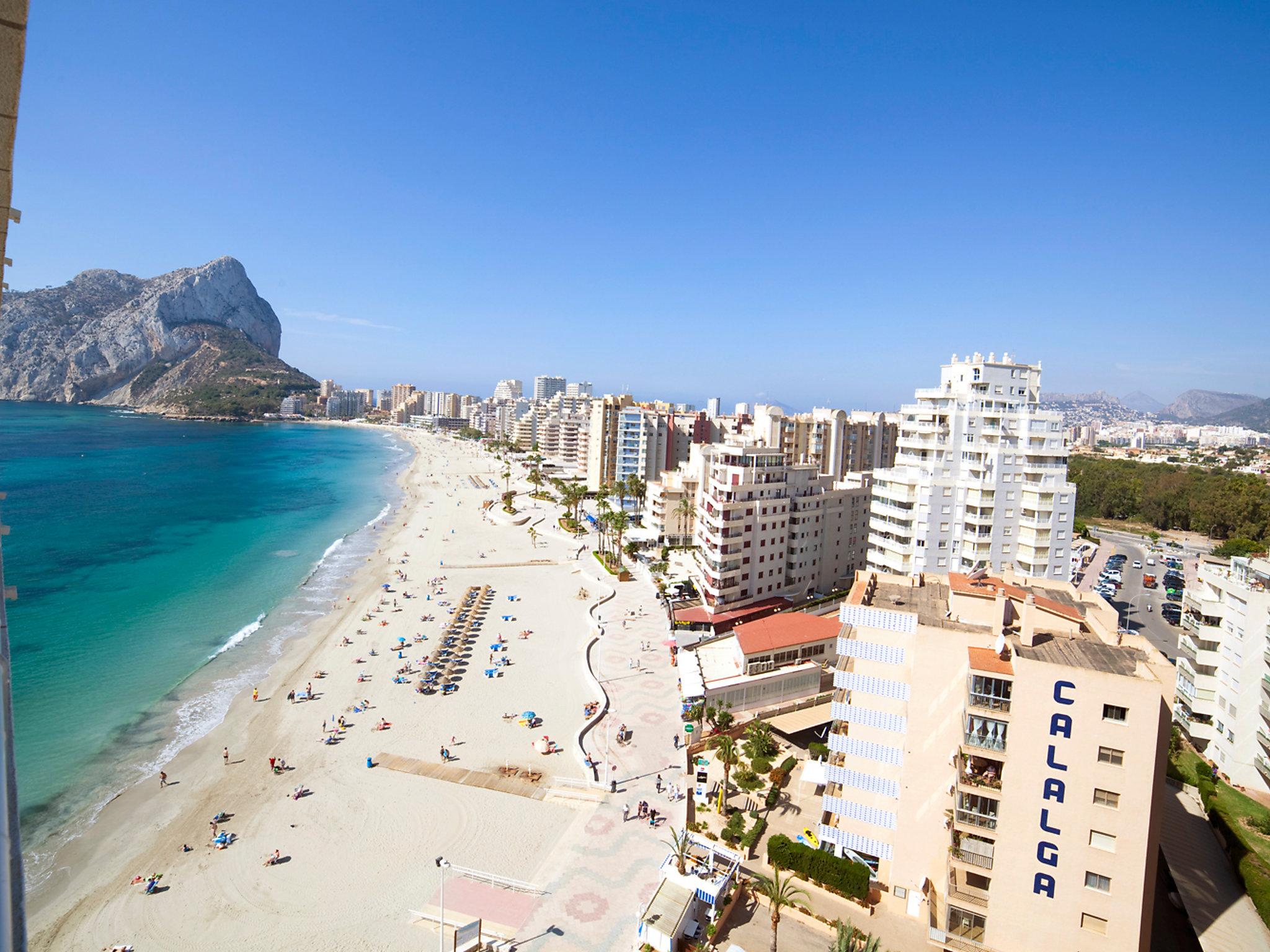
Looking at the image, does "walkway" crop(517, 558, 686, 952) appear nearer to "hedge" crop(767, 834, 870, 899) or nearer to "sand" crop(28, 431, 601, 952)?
"sand" crop(28, 431, 601, 952)

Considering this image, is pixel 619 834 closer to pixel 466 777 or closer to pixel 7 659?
pixel 466 777

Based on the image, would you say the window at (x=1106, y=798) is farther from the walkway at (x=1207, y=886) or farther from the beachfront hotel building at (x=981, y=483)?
the beachfront hotel building at (x=981, y=483)

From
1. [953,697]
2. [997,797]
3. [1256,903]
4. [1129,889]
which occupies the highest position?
[953,697]

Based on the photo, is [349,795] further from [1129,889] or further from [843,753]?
[1129,889]

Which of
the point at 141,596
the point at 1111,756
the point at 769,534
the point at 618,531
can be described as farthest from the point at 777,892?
the point at 141,596

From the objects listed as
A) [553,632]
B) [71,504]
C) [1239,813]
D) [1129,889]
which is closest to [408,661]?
[553,632]

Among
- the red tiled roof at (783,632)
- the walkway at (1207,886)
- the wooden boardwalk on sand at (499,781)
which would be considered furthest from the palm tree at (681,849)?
the walkway at (1207,886)
